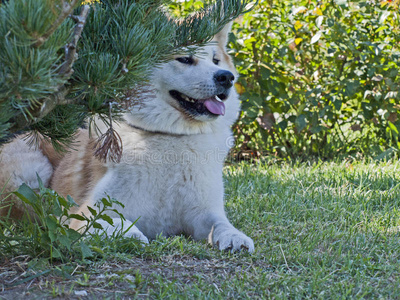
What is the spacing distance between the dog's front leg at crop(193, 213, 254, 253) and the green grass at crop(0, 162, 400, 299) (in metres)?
0.05

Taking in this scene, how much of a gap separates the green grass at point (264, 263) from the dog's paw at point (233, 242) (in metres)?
0.04

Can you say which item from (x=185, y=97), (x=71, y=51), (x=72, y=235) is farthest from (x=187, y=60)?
(x=71, y=51)

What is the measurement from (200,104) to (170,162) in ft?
1.23

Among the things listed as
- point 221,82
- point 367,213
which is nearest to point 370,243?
point 367,213

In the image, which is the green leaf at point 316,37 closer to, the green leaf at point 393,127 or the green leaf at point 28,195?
the green leaf at point 393,127

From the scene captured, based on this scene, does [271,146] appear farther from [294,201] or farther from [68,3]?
[68,3]

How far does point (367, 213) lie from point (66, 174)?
1704mm

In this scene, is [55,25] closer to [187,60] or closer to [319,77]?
[187,60]

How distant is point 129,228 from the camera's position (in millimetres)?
2092

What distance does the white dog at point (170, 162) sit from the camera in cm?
248

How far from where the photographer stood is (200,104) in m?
2.70

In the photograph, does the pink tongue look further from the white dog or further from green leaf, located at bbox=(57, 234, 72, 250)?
green leaf, located at bbox=(57, 234, 72, 250)

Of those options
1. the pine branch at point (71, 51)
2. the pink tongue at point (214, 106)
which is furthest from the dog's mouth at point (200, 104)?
the pine branch at point (71, 51)

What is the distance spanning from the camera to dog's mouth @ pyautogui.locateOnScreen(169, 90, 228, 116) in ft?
8.79
